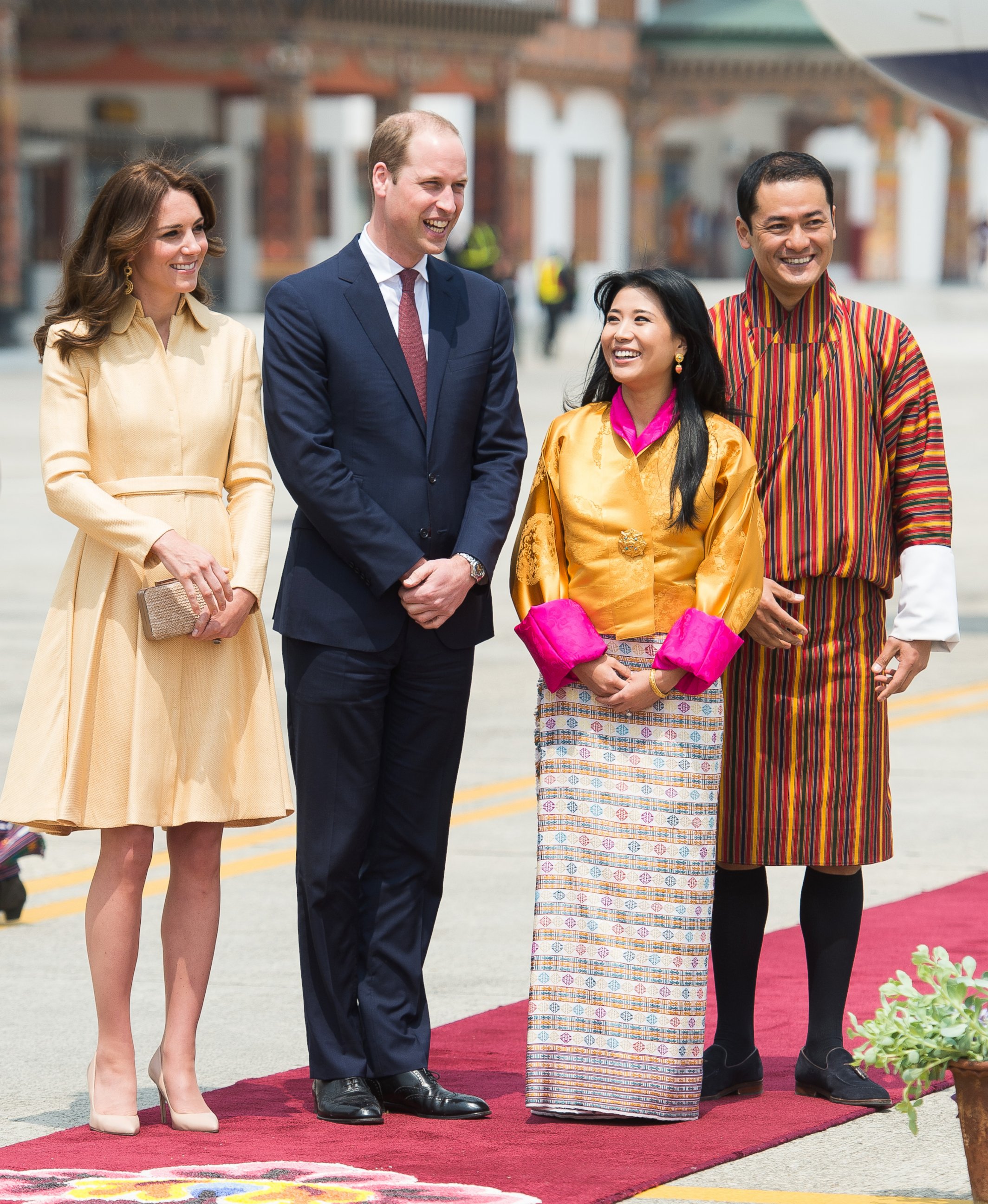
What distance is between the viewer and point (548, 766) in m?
4.64

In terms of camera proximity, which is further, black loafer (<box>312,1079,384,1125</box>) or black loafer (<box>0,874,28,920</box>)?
black loafer (<box>0,874,28,920</box>)

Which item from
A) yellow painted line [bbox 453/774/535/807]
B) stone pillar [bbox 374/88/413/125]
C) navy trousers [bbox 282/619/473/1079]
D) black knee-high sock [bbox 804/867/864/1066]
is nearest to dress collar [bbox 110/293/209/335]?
navy trousers [bbox 282/619/473/1079]

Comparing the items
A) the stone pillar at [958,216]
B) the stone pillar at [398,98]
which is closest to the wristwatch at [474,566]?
the stone pillar at [398,98]

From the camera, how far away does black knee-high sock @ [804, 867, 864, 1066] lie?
4.78 m

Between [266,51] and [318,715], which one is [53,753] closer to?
[318,715]

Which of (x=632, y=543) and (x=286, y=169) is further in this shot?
(x=286, y=169)

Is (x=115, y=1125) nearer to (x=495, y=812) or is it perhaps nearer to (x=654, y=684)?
(x=654, y=684)

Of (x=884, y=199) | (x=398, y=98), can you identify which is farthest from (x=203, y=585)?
(x=884, y=199)

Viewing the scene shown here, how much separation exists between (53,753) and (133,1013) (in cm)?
121

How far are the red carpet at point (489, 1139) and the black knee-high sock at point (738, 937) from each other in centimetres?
19

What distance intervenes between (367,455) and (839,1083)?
159 centimetres

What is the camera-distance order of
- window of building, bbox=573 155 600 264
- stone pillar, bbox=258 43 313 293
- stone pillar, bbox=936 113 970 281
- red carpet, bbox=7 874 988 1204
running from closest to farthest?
red carpet, bbox=7 874 988 1204 → stone pillar, bbox=258 43 313 293 → window of building, bbox=573 155 600 264 → stone pillar, bbox=936 113 970 281

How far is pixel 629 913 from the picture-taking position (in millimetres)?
Result: 4582

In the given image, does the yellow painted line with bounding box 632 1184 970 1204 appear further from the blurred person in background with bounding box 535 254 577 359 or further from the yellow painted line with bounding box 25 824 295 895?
the blurred person in background with bounding box 535 254 577 359
